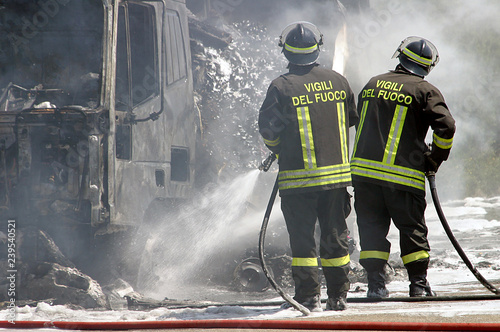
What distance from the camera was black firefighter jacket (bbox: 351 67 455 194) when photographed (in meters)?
3.53

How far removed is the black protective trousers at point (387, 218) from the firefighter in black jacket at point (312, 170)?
38 cm

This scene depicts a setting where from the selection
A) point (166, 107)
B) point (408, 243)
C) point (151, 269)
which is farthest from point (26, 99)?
point (408, 243)

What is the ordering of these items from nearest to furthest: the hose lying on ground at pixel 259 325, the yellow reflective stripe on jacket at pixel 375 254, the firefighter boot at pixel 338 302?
the hose lying on ground at pixel 259 325 < the firefighter boot at pixel 338 302 < the yellow reflective stripe on jacket at pixel 375 254

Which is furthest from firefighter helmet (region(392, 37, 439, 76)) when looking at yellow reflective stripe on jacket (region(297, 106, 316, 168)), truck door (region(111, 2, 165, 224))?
truck door (region(111, 2, 165, 224))

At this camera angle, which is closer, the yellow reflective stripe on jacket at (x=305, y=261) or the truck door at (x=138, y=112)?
the yellow reflective stripe on jacket at (x=305, y=261)

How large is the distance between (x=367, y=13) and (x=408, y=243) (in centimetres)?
568

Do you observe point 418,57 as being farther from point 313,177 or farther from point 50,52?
point 50,52

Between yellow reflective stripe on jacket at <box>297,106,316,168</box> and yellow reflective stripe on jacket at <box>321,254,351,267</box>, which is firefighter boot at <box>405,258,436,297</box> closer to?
yellow reflective stripe on jacket at <box>321,254,351,267</box>

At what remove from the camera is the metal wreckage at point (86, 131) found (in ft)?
14.1

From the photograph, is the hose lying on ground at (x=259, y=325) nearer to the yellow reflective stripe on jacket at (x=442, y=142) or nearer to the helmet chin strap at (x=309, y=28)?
the yellow reflective stripe on jacket at (x=442, y=142)

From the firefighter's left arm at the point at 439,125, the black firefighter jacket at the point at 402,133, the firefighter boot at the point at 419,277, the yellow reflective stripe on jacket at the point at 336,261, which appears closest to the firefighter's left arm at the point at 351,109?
the black firefighter jacket at the point at 402,133

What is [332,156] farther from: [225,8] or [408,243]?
[225,8]

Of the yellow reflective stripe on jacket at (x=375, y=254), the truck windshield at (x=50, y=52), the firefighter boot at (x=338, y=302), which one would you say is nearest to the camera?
the firefighter boot at (x=338, y=302)

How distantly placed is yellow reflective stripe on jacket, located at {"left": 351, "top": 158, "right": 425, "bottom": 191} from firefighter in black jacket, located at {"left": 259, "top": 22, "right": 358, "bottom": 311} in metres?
0.33
